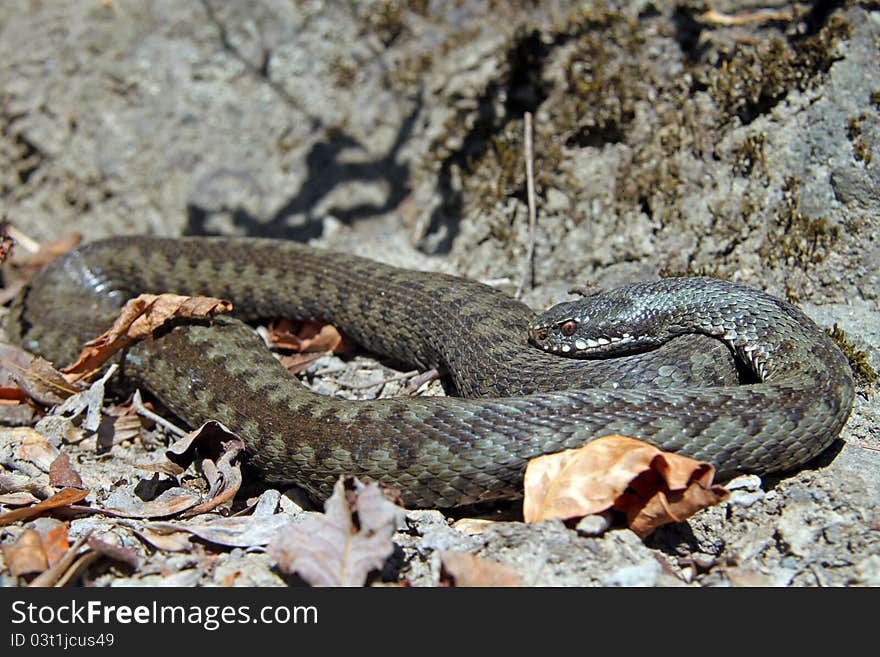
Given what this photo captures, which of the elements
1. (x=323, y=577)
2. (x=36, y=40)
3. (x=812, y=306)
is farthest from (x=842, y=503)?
(x=36, y=40)

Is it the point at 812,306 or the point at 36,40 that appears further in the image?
the point at 36,40

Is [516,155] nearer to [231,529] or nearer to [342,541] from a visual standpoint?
[231,529]

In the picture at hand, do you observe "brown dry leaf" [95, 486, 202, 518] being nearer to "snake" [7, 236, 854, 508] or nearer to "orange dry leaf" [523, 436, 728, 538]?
"snake" [7, 236, 854, 508]

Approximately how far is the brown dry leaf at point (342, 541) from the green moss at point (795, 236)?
3200mm

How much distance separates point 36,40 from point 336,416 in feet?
18.2

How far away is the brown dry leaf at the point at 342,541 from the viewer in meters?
3.31

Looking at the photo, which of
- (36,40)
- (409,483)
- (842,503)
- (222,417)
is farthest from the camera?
(36,40)

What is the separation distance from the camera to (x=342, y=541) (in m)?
3.39

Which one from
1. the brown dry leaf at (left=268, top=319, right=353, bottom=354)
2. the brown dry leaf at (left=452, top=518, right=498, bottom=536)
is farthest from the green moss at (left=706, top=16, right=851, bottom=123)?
the brown dry leaf at (left=452, top=518, right=498, bottom=536)

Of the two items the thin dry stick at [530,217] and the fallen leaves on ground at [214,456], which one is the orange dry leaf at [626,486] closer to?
the fallen leaves on ground at [214,456]

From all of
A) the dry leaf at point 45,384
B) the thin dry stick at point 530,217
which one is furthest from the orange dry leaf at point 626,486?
the dry leaf at point 45,384

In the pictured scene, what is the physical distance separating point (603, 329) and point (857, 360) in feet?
4.92
